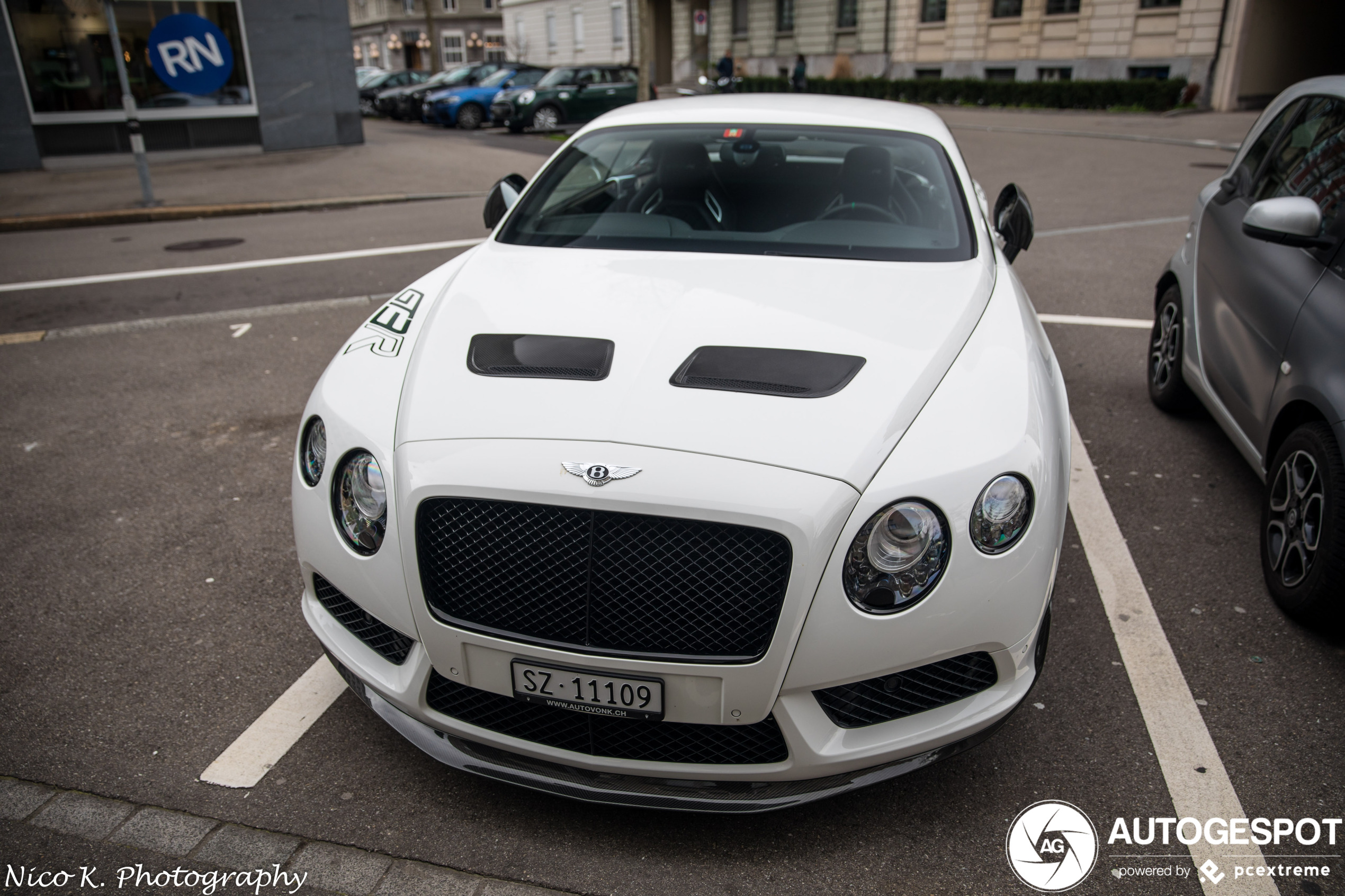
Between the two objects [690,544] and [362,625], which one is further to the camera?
[362,625]

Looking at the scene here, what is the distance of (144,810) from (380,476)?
108 cm

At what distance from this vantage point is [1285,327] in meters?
3.49

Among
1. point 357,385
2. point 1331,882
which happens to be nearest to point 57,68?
point 357,385

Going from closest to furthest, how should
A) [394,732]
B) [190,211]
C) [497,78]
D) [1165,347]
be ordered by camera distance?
[394,732] < [1165,347] < [190,211] < [497,78]

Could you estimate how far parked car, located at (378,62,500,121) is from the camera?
95.7ft

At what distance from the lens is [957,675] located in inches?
88.7

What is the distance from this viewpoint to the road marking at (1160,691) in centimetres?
246

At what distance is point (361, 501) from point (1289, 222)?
130 inches

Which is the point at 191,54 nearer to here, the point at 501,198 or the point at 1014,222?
the point at 501,198

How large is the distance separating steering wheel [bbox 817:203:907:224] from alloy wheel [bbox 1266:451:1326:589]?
5.35 ft

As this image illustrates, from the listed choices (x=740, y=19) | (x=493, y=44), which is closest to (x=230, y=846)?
(x=740, y=19)

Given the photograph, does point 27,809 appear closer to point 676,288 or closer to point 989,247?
point 676,288

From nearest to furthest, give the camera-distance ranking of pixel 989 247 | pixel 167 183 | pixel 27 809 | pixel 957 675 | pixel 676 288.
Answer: pixel 957 675, pixel 27 809, pixel 676 288, pixel 989 247, pixel 167 183

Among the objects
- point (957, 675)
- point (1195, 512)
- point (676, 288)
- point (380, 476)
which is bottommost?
point (1195, 512)
